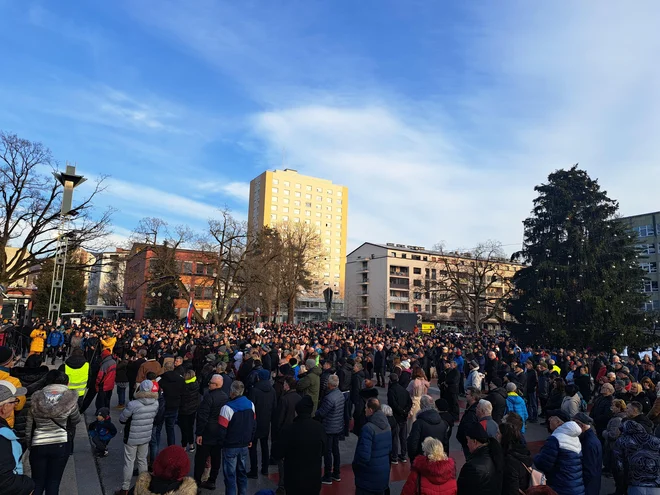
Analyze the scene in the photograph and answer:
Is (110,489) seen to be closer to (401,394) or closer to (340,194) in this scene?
(401,394)

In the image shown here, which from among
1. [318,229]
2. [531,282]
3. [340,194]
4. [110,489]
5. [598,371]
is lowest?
[110,489]

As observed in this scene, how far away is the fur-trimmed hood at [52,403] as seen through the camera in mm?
4590

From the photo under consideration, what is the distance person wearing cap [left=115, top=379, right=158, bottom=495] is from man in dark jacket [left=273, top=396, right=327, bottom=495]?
2.26 metres

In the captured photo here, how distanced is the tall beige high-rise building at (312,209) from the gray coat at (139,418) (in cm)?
8311

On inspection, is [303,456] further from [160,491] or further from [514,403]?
[514,403]

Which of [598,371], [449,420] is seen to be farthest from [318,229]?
[449,420]

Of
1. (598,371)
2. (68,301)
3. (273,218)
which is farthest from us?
(273,218)

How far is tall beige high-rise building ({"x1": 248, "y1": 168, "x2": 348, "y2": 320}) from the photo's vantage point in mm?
92812

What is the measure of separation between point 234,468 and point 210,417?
2.61 feet

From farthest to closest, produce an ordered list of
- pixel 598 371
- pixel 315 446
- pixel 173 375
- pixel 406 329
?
pixel 406 329, pixel 598 371, pixel 173 375, pixel 315 446

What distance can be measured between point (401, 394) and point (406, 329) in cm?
2718

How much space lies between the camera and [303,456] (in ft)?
15.3

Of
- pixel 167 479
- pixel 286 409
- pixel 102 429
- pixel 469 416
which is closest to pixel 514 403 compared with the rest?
pixel 469 416

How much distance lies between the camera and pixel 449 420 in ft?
21.8
